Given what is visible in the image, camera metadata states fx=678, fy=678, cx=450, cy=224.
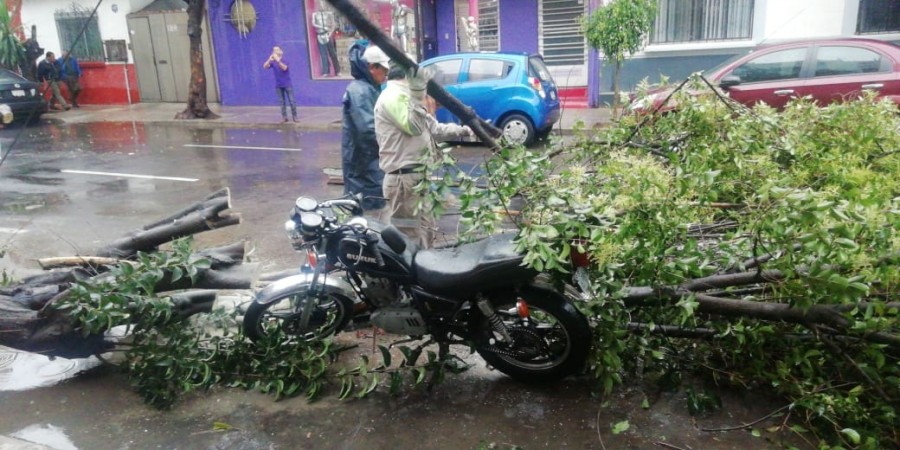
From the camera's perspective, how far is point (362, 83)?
562 centimetres

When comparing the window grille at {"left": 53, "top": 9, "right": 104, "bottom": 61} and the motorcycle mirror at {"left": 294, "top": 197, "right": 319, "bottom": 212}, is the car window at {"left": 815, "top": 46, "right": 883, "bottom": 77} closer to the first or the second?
the motorcycle mirror at {"left": 294, "top": 197, "right": 319, "bottom": 212}

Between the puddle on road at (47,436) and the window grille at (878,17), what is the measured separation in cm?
1478

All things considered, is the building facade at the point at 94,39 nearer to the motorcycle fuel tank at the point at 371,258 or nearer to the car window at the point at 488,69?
the car window at the point at 488,69

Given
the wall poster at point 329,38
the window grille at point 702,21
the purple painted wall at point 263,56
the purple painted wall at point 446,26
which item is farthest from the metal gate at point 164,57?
the window grille at point 702,21

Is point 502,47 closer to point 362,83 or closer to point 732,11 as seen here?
point 732,11

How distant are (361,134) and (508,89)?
20.7 feet

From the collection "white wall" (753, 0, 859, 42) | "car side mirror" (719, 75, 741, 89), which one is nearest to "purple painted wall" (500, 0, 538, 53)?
"white wall" (753, 0, 859, 42)

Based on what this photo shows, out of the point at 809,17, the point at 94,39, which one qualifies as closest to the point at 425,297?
the point at 809,17

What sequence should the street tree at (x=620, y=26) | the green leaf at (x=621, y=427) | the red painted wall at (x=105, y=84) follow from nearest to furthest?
the green leaf at (x=621, y=427) → the street tree at (x=620, y=26) → the red painted wall at (x=105, y=84)

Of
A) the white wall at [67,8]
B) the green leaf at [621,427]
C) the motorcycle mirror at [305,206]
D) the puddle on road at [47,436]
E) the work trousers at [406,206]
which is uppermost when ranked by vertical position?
the white wall at [67,8]

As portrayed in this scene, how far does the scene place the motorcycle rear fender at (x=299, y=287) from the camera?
4.01 meters

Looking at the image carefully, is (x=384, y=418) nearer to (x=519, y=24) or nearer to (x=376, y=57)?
(x=376, y=57)

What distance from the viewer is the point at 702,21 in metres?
14.6

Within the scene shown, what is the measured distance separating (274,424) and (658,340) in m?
2.12
